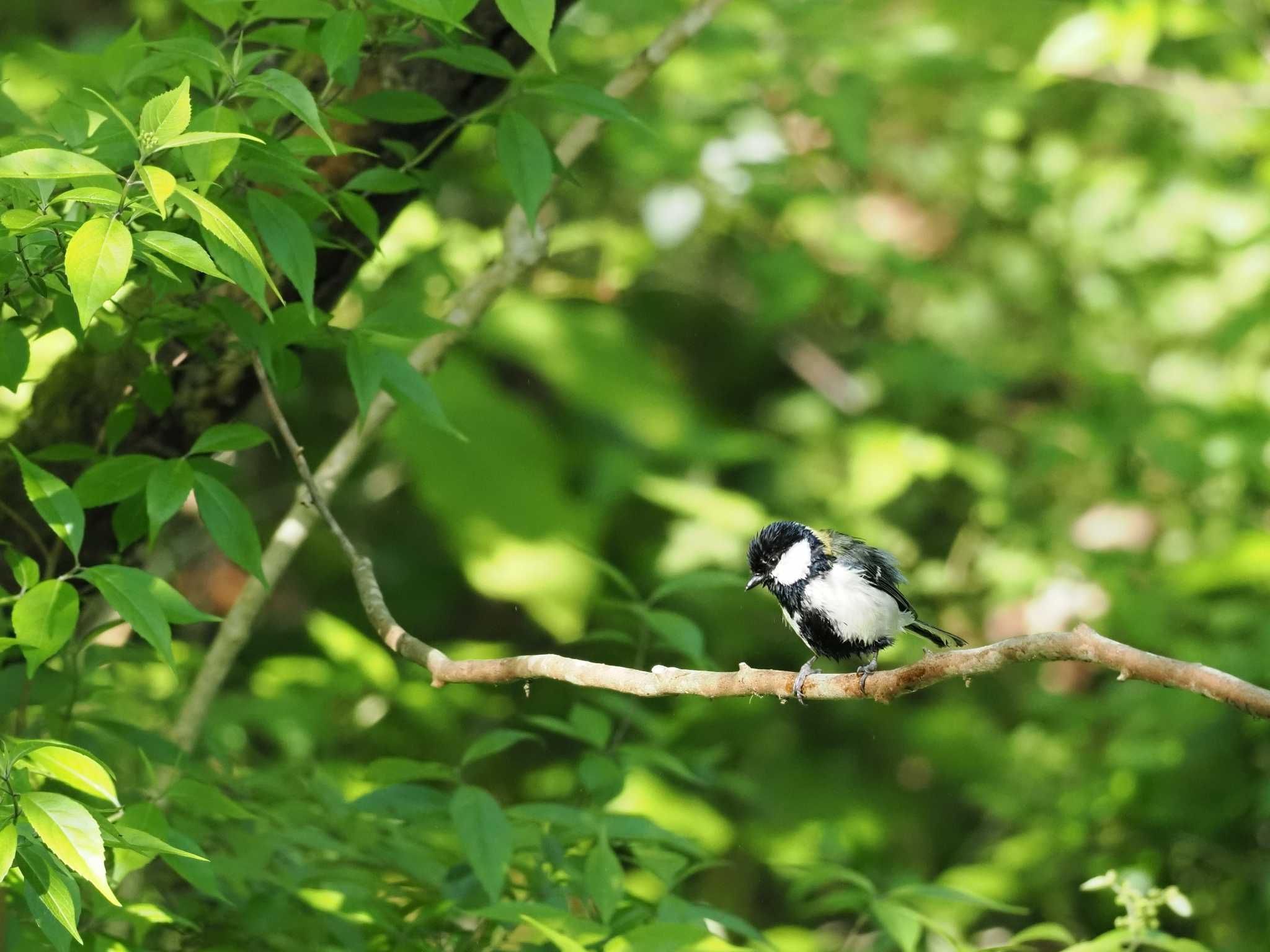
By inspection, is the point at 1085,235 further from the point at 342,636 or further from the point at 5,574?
the point at 5,574

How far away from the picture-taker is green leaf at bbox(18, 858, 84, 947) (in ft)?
5.09

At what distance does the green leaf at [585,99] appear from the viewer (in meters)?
2.22

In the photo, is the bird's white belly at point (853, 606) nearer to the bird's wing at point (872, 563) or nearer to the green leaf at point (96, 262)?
the bird's wing at point (872, 563)

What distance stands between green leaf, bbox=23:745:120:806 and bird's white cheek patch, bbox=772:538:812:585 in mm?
1678

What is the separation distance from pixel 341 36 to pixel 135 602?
2.97ft

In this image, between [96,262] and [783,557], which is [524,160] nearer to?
[96,262]

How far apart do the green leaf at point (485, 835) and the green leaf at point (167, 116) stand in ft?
4.20

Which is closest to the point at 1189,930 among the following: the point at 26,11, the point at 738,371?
the point at 738,371

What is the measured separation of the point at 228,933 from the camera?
2.61m

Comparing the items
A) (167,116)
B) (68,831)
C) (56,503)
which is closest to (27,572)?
(56,503)

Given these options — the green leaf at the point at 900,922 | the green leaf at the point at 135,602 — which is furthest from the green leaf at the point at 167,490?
the green leaf at the point at 900,922

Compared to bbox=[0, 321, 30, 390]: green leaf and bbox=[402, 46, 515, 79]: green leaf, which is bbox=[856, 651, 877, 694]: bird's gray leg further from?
bbox=[0, 321, 30, 390]: green leaf

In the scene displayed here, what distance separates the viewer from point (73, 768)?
5.14 feet

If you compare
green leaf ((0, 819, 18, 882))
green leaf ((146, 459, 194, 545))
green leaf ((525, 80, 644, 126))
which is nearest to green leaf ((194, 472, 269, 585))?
green leaf ((146, 459, 194, 545))
